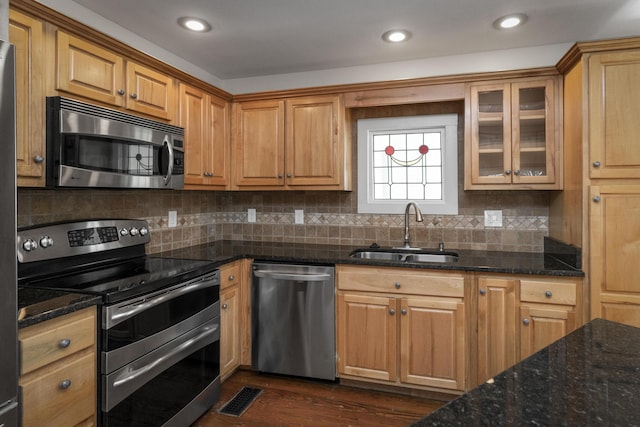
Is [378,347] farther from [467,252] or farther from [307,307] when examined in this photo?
[467,252]

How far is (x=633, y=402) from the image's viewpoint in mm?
737

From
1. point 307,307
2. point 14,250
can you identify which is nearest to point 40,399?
point 14,250

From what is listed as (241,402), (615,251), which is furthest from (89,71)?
(615,251)

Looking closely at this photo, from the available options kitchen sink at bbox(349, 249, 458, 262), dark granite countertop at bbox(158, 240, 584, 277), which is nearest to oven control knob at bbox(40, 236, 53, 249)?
dark granite countertop at bbox(158, 240, 584, 277)

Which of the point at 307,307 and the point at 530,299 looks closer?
the point at 530,299

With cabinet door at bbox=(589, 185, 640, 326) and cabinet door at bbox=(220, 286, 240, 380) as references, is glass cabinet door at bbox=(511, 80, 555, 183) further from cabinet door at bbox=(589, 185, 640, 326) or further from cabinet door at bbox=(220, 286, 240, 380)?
cabinet door at bbox=(220, 286, 240, 380)

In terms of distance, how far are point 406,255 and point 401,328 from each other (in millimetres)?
667

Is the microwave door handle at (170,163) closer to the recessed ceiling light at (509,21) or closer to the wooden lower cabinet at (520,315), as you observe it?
the wooden lower cabinet at (520,315)

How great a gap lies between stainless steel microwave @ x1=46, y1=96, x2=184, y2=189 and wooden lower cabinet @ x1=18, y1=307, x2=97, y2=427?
2.25 feet

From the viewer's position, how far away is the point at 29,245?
1.91m

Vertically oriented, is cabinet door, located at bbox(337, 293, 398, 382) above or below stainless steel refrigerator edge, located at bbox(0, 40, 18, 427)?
below

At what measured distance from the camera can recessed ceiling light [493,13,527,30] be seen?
233cm

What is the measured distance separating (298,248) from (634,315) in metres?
2.15

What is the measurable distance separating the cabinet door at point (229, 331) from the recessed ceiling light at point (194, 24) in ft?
5.51
